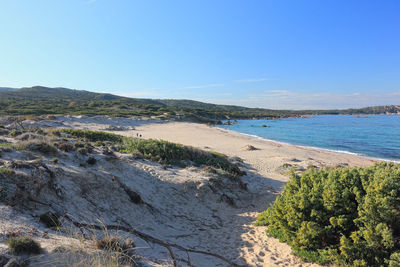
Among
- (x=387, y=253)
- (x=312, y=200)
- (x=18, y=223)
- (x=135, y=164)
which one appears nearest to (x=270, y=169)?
(x=135, y=164)

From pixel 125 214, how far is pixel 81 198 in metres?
1.23

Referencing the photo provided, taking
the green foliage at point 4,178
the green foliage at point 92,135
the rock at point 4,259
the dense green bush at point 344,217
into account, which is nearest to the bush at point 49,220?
the green foliage at point 4,178

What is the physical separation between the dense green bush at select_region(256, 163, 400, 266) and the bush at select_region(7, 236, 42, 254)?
15.8 feet

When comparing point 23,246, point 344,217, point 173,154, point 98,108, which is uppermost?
point 98,108

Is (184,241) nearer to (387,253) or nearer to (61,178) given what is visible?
(61,178)

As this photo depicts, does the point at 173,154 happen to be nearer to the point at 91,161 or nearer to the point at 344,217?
the point at 91,161

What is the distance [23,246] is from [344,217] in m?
5.63

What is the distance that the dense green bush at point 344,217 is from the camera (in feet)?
12.6

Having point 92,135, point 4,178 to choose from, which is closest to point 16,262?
point 4,178

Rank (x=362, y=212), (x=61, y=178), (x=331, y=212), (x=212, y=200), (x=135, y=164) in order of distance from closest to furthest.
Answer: (x=362, y=212) → (x=331, y=212) → (x=61, y=178) → (x=212, y=200) → (x=135, y=164)

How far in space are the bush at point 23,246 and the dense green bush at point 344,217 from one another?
15.8ft

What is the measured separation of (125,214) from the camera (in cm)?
614

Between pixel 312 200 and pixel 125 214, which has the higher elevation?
pixel 312 200

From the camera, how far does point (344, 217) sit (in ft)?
14.9
